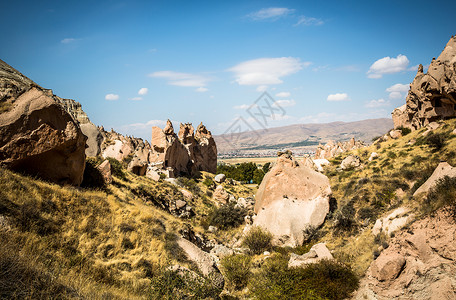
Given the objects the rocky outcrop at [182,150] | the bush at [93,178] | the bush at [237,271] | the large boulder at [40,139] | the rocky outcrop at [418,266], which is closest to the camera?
the rocky outcrop at [418,266]

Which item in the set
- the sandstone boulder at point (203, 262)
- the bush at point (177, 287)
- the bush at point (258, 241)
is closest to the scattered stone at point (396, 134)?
the bush at point (258, 241)

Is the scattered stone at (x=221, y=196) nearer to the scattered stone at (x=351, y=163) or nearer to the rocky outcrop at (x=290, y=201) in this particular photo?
the rocky outcrop at (x=290, y=201)

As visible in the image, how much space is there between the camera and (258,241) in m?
16.6

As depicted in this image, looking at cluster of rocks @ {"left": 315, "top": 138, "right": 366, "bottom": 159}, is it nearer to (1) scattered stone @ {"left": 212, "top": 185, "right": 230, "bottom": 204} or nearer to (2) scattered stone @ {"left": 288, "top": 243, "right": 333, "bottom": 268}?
(1) scattered stone @ {"left": 212, "top": 185, "right": 230, "bottom": 204}

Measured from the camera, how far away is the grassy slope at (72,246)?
15.6 feet

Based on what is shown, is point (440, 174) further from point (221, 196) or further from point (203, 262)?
point (221, 196)

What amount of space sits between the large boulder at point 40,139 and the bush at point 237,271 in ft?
28.1

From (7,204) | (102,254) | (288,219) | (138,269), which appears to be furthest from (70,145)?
(288,219)

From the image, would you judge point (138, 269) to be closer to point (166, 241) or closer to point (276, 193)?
point (166, 241)

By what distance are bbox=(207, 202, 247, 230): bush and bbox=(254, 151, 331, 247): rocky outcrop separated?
15.3ft

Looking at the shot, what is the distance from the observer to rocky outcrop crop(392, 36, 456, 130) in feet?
78.0

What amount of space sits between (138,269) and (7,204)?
14.3 feet

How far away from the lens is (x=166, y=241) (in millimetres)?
10711

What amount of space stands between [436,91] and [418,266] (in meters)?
25.7
